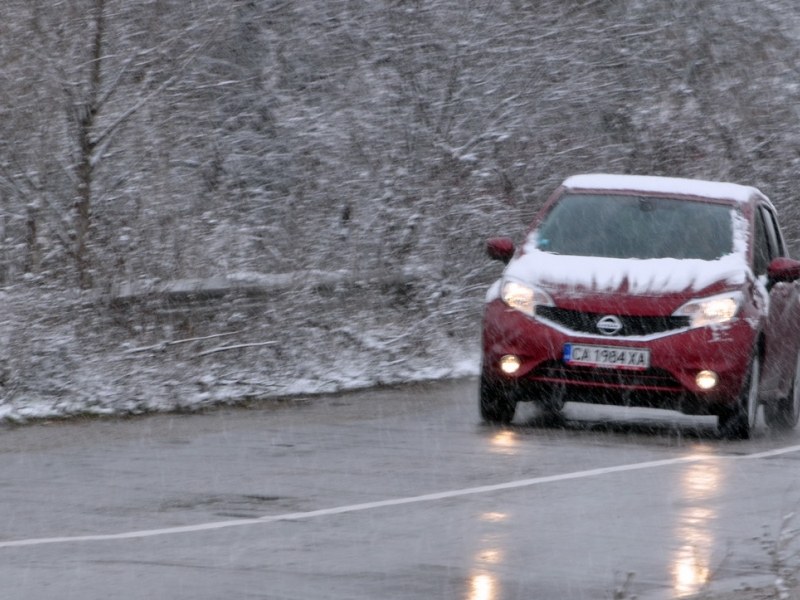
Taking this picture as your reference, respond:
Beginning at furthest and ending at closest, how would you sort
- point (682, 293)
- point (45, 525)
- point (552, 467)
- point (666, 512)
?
point (682, 293)
point (552, 467)
point (666, 512)
point (45, 525)

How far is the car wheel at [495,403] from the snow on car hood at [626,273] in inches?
29.5

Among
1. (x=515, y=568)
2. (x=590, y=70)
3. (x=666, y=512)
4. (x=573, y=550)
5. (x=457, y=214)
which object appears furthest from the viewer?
(x=590, y=70)

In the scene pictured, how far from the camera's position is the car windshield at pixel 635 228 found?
13047mm

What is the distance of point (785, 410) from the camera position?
46.3 feet

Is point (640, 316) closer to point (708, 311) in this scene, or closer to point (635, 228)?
point (708, 311)

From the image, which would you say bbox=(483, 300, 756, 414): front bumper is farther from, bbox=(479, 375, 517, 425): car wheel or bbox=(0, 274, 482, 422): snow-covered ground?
bbox=(0, 274, 482, 422): snow-covered ground

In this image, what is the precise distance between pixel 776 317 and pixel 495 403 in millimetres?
2090

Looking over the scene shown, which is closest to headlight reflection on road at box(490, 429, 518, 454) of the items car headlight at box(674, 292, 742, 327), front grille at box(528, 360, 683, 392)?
front grille at box(528, 360, 683, 392)

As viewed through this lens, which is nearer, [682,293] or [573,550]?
[573,550]

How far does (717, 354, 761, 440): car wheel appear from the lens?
1236 cm

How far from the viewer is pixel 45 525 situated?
8.47 meters

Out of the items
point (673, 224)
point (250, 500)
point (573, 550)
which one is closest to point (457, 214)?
point (673, 224)

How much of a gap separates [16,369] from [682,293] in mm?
4580

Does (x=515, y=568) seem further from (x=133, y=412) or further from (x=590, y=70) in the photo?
(x=590, y=70)
